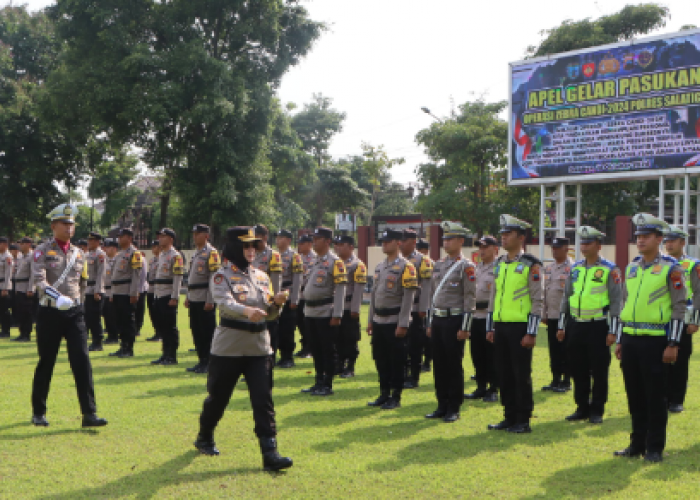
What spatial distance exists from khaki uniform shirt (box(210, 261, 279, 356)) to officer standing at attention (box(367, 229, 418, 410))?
2.18 m

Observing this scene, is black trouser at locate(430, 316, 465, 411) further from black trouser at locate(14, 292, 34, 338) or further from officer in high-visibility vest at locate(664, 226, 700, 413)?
black trouser at locate(14, 292, 34, 338)

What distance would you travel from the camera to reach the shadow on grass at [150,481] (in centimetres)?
467

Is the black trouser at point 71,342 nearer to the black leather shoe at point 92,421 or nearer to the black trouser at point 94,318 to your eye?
the black leather shoe at point 92,421

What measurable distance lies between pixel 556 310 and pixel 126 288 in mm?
7246

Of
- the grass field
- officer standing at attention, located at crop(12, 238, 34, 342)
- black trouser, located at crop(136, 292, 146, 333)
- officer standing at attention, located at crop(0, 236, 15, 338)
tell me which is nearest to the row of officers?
the grass field

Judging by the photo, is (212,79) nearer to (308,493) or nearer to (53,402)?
(53,402)

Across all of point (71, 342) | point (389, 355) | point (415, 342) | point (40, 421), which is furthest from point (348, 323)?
point (40, 421)

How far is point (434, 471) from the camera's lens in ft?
Result: 17.2

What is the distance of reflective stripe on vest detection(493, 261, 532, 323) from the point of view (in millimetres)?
6516

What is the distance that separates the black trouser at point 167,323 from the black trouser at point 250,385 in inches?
206

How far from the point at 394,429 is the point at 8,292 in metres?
11.2

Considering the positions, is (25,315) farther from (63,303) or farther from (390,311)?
(390,311)

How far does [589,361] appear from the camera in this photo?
7066 mm

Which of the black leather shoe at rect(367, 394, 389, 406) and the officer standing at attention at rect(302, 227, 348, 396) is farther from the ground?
the officer standing at attention at rect(302, 227, 348, 396)
